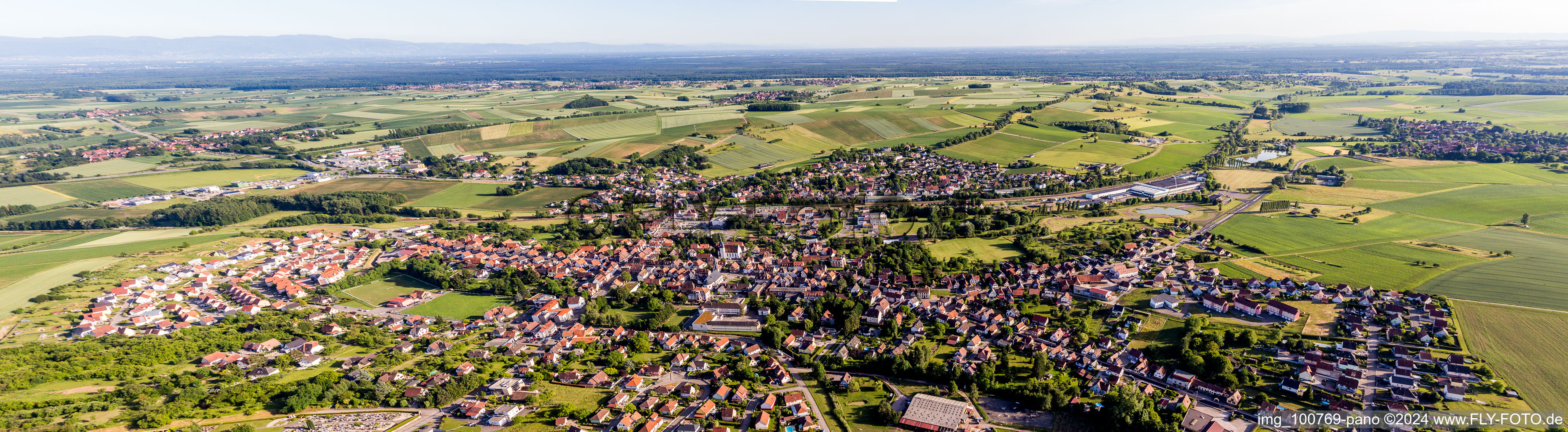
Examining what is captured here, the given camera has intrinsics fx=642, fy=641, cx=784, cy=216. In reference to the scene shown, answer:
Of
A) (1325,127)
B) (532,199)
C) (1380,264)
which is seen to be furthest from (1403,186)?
(532,199)

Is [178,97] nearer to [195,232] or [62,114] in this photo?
[62,114]

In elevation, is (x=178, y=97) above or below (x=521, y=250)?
above

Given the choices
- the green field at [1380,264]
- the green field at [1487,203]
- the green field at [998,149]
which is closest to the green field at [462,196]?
the green field at [998,149]

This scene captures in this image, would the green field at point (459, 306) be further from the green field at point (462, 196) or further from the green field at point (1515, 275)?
the green field at point (1515, 275)

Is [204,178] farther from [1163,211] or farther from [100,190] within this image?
[1163,211]

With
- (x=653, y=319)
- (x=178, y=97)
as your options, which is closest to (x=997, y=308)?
(x=653, y=319)

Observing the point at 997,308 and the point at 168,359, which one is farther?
the point at 997,308
